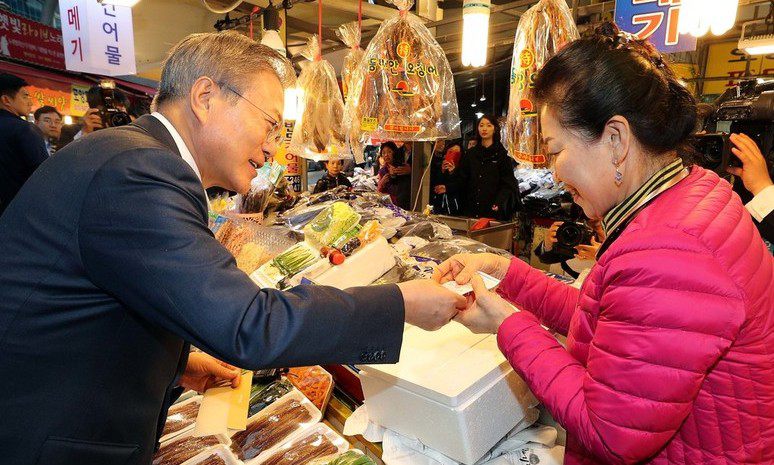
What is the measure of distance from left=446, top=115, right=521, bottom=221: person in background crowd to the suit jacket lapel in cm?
491

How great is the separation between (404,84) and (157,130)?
173 centimetres

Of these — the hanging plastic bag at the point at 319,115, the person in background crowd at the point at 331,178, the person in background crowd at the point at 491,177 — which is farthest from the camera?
the person in background crowd at the point at 491,177

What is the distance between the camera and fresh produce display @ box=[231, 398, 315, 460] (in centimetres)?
171

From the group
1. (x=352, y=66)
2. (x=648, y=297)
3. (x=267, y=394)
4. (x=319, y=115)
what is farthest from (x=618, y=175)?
(x=319, y=115)

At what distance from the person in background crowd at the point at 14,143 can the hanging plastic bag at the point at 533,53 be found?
4.37 metres

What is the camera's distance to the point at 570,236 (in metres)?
2.78

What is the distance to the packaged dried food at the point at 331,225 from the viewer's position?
207cm

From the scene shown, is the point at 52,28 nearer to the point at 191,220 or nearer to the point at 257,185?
the point at 257,185

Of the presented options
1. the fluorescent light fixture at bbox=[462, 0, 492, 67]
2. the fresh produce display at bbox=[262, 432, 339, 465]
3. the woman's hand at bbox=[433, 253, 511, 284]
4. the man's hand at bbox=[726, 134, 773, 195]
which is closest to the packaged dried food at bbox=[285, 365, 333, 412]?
the fresh produce display at bbox=[262, 432, 339, 465]

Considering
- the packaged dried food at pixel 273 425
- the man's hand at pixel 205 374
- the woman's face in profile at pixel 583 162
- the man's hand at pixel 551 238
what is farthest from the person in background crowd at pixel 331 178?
the woman's face in profile at pixel 583 162

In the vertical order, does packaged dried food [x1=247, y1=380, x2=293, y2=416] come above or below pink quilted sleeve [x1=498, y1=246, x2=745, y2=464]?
below

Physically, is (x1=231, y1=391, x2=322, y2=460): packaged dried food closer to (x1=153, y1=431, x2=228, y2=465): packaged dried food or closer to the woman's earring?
(x1=153, y1=431, x2=228, y2=465): packaged dried food

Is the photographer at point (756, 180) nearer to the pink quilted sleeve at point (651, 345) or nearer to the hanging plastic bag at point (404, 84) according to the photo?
the hanging plastic bag at point (404, 84)

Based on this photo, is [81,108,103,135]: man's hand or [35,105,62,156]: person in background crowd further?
[35,105,62,156]: person in background crowd
